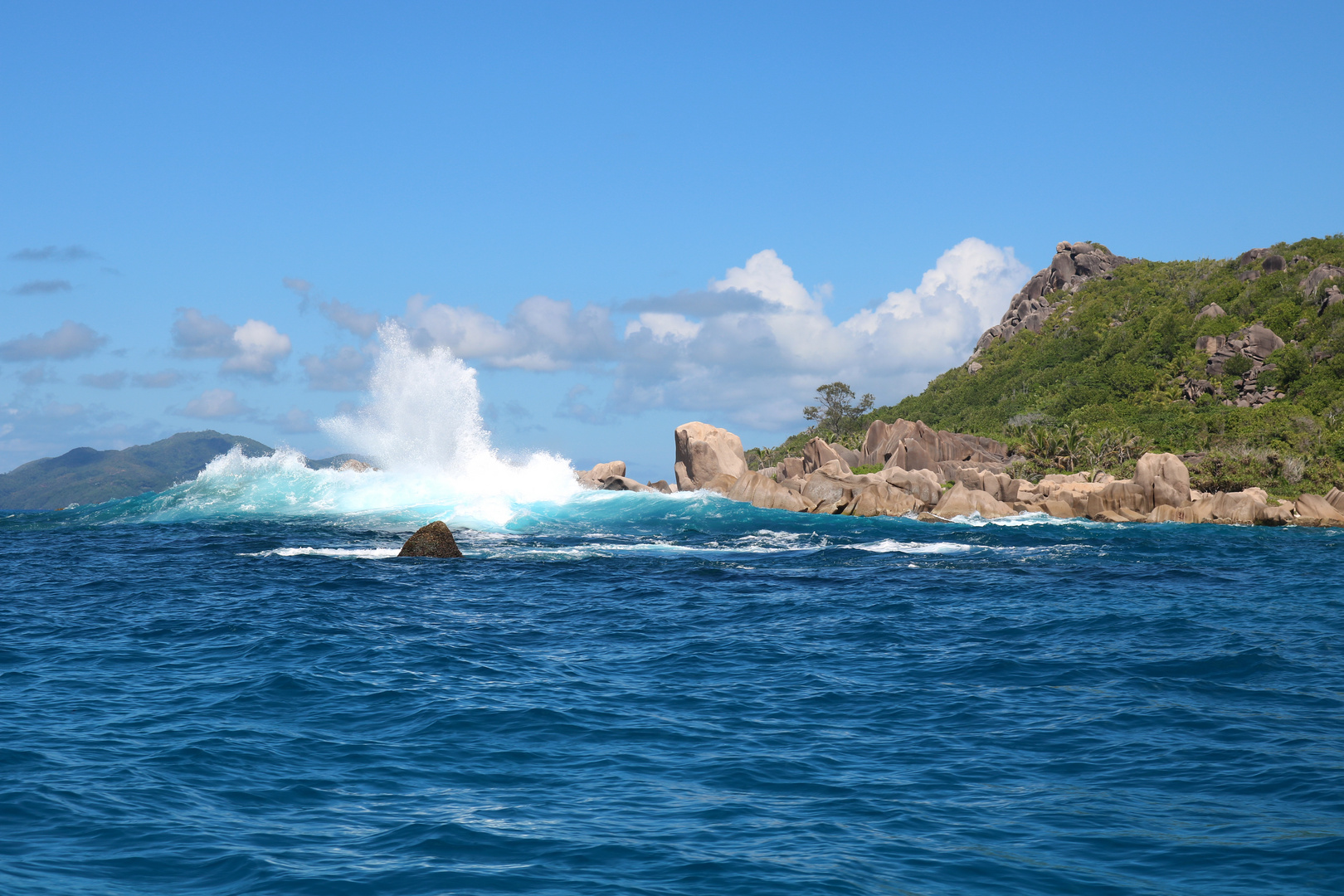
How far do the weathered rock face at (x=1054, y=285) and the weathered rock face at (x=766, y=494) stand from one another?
8633cm

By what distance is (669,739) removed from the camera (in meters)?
11.2

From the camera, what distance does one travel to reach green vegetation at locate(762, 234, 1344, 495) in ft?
222

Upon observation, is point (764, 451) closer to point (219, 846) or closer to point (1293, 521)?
point (1293, 521)

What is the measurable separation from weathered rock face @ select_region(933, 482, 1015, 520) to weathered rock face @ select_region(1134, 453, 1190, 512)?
316 inches

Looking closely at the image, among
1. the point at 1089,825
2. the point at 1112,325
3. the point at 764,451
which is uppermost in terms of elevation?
the point at 1112,325

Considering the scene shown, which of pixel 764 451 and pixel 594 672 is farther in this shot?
pixel 764 451

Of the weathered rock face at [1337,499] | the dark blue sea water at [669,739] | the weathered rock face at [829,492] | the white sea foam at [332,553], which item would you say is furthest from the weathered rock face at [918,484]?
the white sea foam at [332,553]

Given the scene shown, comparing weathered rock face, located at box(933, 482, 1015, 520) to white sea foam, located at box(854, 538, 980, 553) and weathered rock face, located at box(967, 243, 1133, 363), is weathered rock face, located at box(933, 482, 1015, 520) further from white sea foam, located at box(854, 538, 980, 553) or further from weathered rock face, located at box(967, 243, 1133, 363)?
weathered rock face, located at box(967, 243, 1133, 363)

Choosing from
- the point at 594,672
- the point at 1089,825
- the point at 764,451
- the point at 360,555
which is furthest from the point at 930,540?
the point at 764,451

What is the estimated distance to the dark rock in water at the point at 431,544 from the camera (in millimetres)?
31844

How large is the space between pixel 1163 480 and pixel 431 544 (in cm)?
4525

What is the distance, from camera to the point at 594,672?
1492 centimetres

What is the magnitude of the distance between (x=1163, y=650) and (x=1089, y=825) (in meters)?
9.22

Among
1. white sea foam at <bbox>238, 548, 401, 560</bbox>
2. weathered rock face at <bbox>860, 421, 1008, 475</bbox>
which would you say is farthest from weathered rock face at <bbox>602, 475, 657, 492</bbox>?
white sea foam at <bbox>238, 548, 401, 560</bbox>
